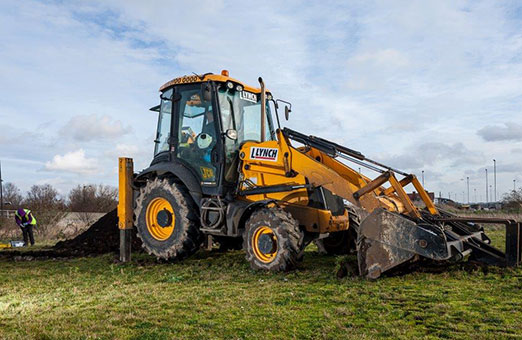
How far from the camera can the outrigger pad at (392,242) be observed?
19.8 ft

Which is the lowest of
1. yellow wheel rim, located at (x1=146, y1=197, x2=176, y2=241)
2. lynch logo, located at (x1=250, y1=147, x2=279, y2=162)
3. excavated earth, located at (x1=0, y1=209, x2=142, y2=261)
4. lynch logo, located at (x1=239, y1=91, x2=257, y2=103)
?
excavated earth, located at (x1=0, y1=209, x2=142, y2=261)

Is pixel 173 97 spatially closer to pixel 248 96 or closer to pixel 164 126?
pixel 164 126

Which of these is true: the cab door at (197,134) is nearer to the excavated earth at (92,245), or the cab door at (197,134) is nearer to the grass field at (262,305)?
the grass field at (262,305)

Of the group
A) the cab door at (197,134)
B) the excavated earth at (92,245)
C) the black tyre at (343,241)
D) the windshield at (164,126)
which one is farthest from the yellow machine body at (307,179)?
the excavated earth at (92,245)

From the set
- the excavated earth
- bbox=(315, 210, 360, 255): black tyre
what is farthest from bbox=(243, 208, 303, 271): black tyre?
the excavated earth

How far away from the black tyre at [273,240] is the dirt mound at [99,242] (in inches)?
207

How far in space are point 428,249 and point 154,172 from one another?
5.44 m

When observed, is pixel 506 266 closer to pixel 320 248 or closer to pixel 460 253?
pixel 460 253

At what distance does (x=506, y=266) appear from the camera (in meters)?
6.64

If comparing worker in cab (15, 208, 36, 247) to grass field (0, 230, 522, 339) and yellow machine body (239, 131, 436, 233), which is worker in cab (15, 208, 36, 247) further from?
yellow machine body (239, 131, 436, 233)

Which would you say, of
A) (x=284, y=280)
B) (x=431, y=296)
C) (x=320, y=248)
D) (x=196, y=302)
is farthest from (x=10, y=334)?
(x=320, y=248)

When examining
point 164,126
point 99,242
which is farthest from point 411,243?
point 99,242

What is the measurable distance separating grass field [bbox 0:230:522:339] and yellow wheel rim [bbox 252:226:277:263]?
32cm

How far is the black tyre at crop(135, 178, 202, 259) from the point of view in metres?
8.61
